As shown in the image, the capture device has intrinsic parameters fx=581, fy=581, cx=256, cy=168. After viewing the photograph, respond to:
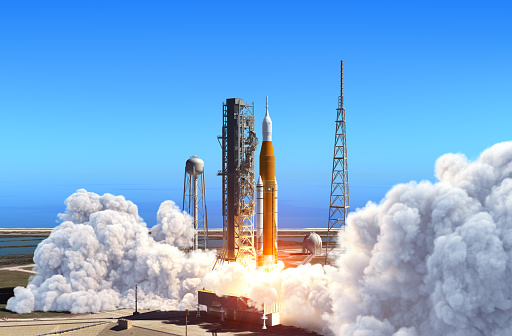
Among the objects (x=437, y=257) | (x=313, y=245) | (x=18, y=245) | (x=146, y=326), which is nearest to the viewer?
(x=437, y=257)

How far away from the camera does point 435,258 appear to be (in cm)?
4216

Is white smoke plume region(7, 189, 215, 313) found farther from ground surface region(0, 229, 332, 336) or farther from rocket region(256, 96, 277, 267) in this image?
rocket region(256, 96, 277, 267)

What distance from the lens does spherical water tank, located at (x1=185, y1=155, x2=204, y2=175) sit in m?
83.7

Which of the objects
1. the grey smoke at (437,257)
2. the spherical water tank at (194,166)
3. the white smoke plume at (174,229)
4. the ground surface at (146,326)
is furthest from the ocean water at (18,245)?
the grey smoke at (437,257)

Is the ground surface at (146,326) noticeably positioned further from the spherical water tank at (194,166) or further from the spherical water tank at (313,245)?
the spherical water tank at (313,245)

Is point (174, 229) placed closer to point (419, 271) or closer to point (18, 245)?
point (419, 271)

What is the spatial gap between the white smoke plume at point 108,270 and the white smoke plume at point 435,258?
24.0 m

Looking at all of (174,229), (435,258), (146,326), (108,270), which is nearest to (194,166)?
(174,229)

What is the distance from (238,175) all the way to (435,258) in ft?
102

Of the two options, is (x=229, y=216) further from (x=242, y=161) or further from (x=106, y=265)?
(x=106, y=265)

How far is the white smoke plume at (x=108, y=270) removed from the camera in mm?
71250

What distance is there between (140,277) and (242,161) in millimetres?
20557

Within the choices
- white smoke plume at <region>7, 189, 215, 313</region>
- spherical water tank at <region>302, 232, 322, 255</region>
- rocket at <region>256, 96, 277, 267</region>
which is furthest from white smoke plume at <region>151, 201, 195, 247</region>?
spherical water tank at <region>302, 232, 322, 255</region>

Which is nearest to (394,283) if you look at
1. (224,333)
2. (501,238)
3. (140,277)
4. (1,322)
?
(501,238)
